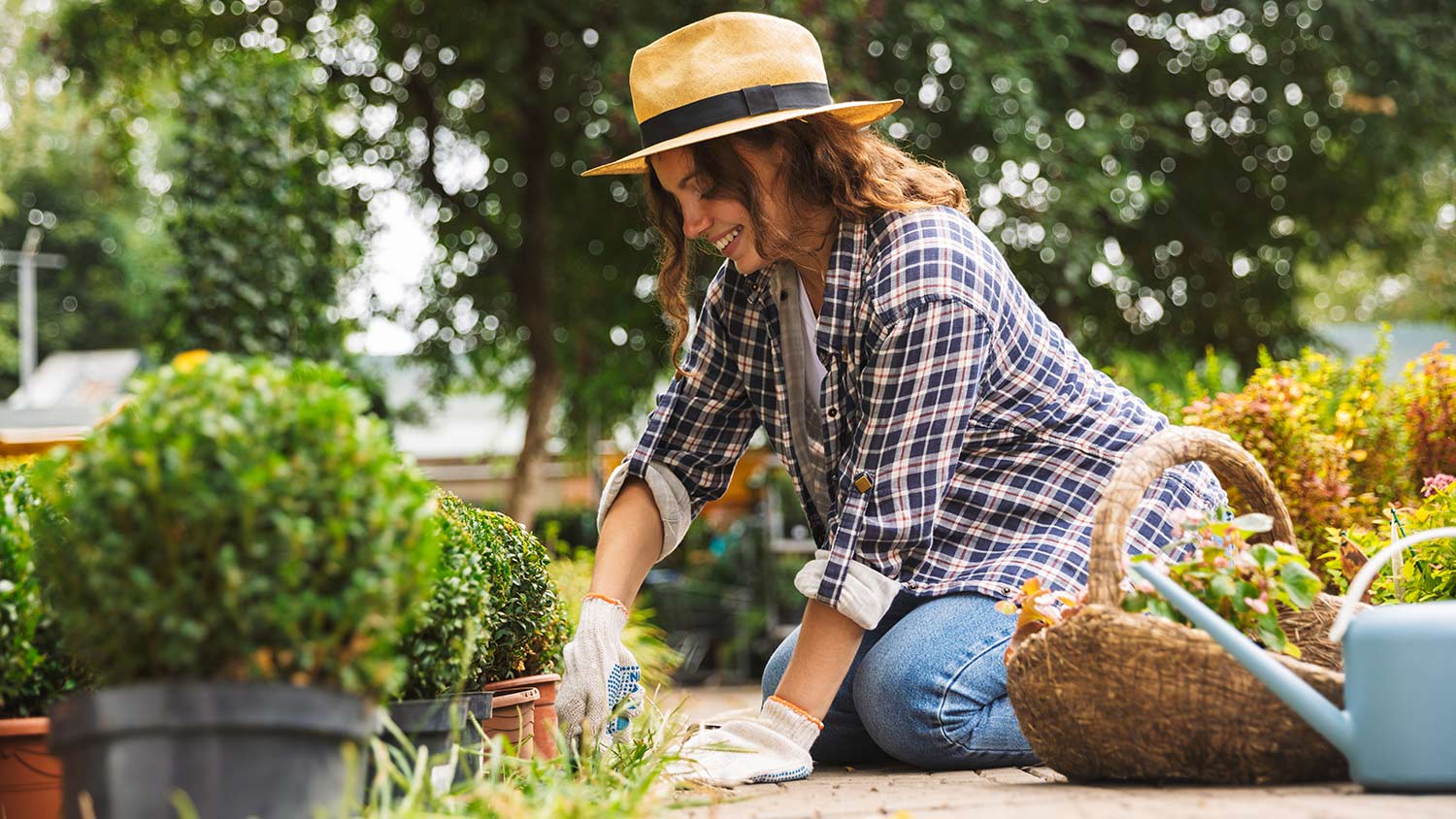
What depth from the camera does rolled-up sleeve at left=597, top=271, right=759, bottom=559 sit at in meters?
2.63

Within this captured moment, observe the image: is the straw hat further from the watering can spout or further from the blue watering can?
the blue watering can

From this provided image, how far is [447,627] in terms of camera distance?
69.2 inches

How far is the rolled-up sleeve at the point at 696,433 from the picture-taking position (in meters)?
2.63

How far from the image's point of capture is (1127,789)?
1757mm

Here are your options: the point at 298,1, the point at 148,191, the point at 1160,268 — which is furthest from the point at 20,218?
the point at 1160,268

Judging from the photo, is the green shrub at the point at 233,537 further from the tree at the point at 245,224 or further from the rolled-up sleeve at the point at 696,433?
the tree at the point at 245,224

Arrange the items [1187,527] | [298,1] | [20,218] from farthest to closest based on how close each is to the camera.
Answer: [20,218] → [298,1] → [1187,527]

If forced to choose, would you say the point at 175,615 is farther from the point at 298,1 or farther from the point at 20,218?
the point at 20,218

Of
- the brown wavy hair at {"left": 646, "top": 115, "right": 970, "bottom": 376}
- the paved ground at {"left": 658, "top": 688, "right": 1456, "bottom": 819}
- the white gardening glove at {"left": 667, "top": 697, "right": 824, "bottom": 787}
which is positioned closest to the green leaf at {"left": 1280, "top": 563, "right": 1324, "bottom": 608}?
the paved ground at {"left": 658, "top": 688, "right": 1456, "bottom": 819}

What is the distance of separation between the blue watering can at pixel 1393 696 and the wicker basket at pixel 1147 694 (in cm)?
7

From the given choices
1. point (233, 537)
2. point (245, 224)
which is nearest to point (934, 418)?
point (233, 537)

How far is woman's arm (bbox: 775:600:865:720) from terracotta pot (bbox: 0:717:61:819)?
3.45ft

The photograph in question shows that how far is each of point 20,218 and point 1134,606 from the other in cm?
3224

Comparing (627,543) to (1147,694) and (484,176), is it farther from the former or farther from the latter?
(484,176)
